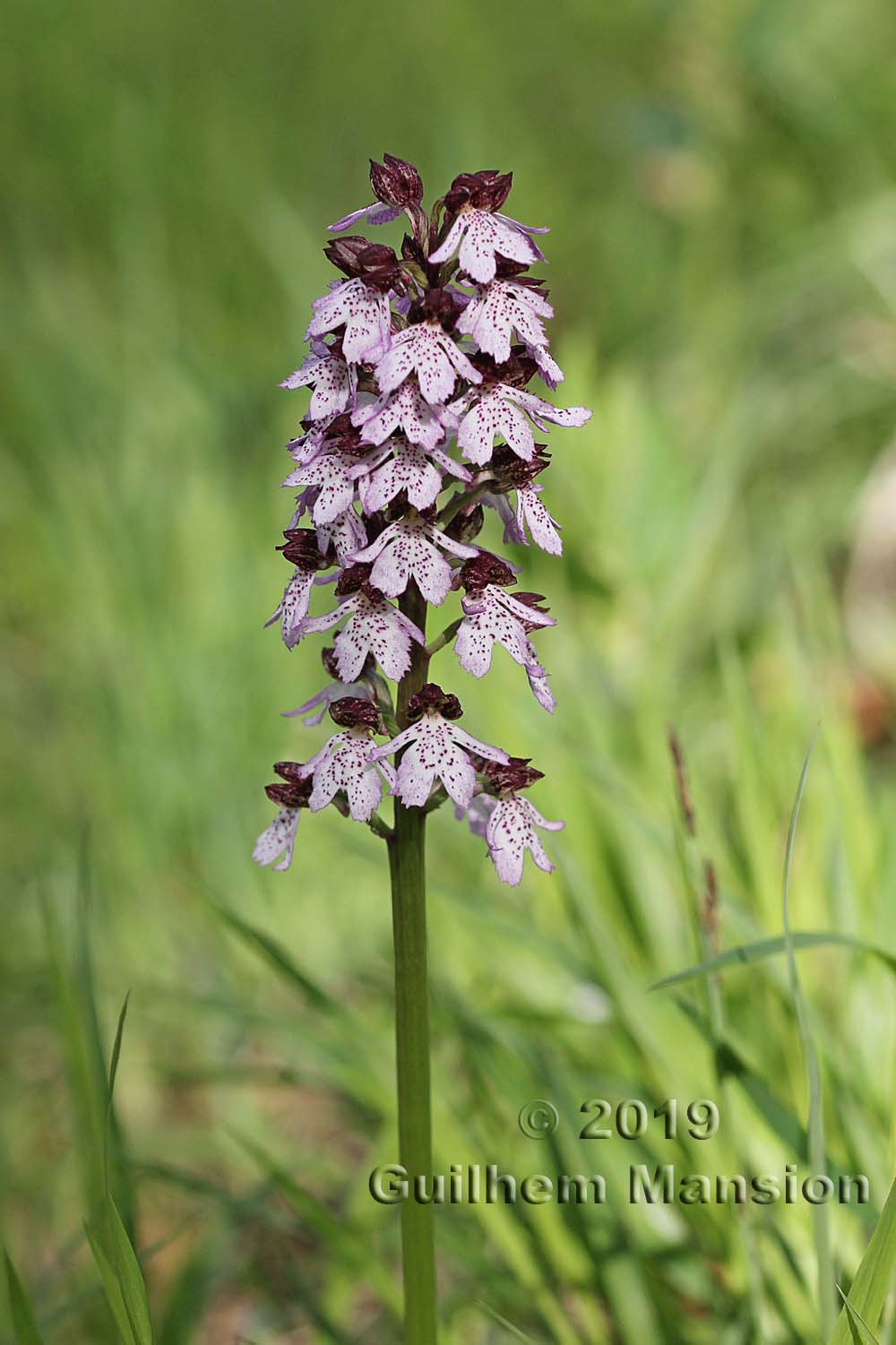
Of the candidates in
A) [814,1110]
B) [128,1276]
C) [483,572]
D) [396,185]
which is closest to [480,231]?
[396,185]

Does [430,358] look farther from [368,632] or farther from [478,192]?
[368,632]

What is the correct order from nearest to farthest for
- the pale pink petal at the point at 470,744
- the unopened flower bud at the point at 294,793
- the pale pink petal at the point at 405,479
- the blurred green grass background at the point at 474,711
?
the pale pink petal at the point at 405,479
the pale pink petal at the point at 470,744
the unopened flower bud at the point at 294,793
the blurred green grass background at the point at 474,711

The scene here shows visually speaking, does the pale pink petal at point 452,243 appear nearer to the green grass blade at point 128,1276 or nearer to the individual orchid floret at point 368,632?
the individual orchid floret at point 368,632

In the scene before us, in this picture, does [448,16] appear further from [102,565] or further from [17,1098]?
[17,1098]

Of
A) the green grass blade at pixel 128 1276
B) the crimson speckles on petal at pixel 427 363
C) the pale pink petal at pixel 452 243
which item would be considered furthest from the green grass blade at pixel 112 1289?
the pale pink petal at pixel 452 243

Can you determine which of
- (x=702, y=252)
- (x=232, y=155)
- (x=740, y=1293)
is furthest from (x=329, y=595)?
(x=702, y=252)

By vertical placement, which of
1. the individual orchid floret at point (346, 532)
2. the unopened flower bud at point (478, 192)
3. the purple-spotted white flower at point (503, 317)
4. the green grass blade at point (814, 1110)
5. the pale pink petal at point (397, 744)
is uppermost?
the unopened flower bud at point (478, 192)

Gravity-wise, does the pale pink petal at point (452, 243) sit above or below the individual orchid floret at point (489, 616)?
above
